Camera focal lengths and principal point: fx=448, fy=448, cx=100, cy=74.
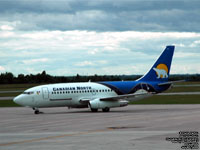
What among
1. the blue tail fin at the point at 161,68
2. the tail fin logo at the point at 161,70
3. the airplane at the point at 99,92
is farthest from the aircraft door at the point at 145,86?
the tail fin logo at the point at 161,70

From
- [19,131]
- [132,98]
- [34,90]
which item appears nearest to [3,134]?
[19,131]

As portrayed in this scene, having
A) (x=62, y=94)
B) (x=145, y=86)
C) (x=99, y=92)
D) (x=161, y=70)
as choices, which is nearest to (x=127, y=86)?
(x=145, y=86)

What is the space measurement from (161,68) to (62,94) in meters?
13.5

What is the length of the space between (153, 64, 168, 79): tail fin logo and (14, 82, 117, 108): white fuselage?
255 inches

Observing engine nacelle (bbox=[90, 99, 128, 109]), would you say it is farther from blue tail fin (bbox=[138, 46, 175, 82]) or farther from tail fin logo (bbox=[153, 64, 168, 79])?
tail fin logo (bbox=[153, 64, 168, 79])

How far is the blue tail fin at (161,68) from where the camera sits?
55.6 metres

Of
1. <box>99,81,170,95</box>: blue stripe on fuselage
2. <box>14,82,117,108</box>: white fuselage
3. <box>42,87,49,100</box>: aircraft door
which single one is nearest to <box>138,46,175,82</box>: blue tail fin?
<box>99,81,170,95</box>: blue stripe on fuselage

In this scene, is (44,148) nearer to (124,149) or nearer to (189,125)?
(124,149)

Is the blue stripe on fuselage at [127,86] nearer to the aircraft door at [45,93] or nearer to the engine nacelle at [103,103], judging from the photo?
the engine nacelle at [103,103]

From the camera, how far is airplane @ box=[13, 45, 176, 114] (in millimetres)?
50406

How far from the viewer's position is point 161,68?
56.3m

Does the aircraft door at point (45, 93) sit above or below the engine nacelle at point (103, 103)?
above

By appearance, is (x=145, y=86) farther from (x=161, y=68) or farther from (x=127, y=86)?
(x=161, y=68)

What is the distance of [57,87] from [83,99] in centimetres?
332
